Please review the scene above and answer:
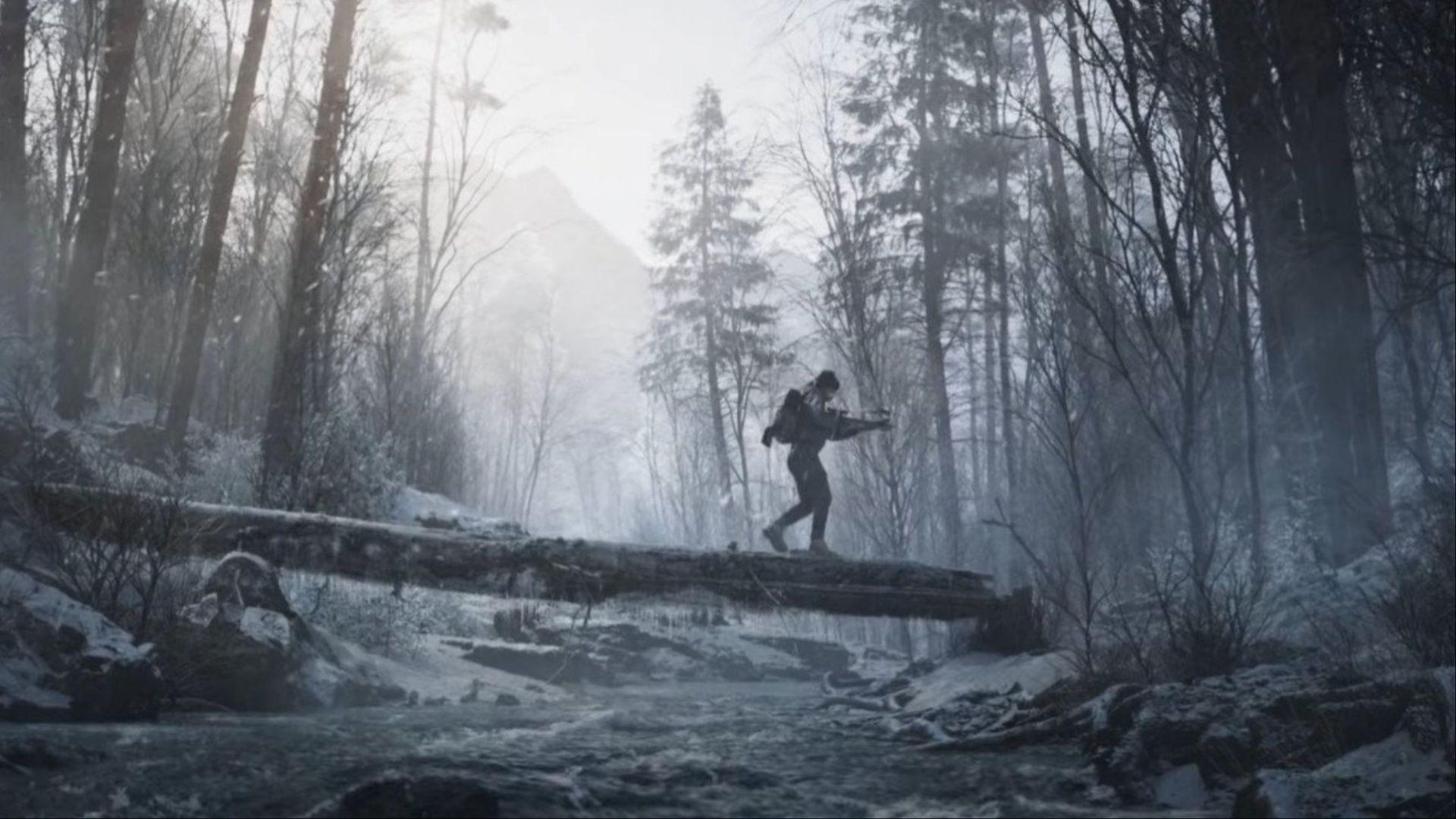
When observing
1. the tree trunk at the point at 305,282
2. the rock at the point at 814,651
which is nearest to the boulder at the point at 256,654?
the tree trunk at the point at 305,282

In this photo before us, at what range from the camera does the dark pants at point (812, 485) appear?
39.1 feet

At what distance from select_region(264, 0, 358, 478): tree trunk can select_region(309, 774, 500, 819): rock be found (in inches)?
340

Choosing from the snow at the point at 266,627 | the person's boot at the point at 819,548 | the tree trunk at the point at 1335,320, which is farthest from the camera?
the person's boot at the point at 819,548

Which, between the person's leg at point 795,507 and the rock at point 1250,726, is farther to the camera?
the person's leg at point 795,507

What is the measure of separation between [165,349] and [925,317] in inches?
548

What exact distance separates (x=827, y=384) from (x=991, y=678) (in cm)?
383

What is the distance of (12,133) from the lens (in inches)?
617

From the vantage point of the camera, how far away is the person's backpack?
11.7 meters

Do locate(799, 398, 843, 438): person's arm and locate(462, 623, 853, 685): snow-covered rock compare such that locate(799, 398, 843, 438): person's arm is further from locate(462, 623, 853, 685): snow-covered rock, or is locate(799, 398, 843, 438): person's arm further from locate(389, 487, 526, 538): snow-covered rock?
locate(462, 623, 853, 685): snow-covered rock

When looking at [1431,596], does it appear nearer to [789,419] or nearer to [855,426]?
[855,426]

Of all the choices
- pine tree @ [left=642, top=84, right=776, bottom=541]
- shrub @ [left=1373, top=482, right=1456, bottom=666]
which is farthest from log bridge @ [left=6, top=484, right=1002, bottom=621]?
pine tree @ [left=642, top=84, right=776, bottom=541]

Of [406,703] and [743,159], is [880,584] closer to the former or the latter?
[406,703]

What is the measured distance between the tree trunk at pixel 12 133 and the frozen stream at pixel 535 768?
11.3 meters

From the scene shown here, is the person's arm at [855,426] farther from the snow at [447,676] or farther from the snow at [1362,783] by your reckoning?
the snow at [1362,783]
